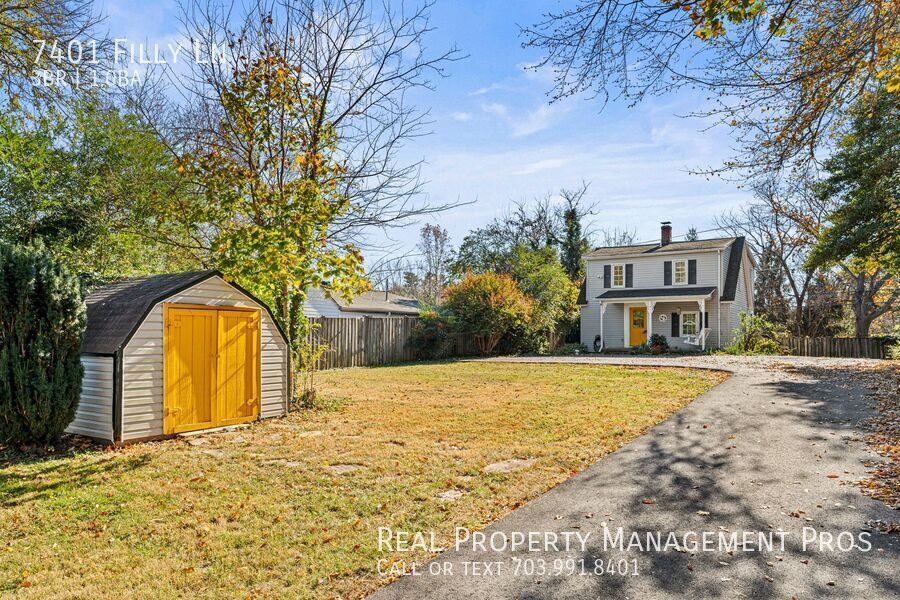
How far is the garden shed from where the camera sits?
6887 mm

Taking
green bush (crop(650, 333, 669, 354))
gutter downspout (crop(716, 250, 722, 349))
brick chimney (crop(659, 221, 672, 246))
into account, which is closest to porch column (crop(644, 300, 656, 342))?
green bush (crop(650, 333, 669, 354))


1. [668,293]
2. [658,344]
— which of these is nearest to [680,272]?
[668,293]

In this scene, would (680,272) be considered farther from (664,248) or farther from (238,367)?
(238,367)

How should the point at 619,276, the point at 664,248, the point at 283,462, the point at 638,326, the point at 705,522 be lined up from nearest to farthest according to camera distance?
the point at 705,522 → the point at 283,462 → the point at 638,326 → the point at 664,248 → the point at 619,276

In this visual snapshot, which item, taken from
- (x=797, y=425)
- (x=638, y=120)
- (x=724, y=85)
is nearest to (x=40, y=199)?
(x=638, y=120)

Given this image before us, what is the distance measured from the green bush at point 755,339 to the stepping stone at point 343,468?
20591mm

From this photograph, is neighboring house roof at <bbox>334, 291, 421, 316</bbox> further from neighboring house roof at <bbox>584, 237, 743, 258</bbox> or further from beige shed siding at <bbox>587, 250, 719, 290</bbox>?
neighboring house roof at <bbox>584, 237, 743, 258</bbox>

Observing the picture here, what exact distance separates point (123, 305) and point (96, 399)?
4.35 ft

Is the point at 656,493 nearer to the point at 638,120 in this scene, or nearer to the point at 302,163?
the point at 638,120

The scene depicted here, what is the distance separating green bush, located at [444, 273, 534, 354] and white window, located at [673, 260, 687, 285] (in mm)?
8589

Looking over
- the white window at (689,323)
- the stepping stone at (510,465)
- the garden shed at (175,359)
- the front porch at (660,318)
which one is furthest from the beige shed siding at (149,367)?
the white window at (689,323)

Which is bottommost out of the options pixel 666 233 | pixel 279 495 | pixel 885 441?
pixel 279 495

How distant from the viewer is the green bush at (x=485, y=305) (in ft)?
Result: 72.2

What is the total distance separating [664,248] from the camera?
26.9m
